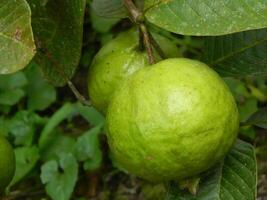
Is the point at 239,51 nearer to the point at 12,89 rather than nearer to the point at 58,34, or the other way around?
the point at 58,34

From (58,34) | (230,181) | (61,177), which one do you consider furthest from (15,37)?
(61,177)

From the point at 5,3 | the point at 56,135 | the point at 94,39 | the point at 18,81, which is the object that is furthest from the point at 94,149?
the point at 5,3

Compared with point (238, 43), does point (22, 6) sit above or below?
above

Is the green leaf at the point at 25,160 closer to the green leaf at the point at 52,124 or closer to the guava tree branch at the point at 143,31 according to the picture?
the green leaf at the point at 52,124

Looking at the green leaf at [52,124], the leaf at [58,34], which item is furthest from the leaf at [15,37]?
the green leaf at [52,124]

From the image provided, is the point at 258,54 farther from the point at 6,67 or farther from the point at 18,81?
the point at 18,81

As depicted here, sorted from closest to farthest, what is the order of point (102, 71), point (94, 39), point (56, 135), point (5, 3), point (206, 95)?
point (206, 95)
point (5, 3)
point (102, 71)
point (56, 135)
point (94, 39)
